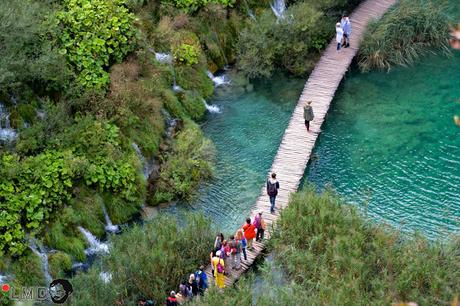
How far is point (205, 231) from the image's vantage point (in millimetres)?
20891

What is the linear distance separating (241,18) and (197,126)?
22.0 ft

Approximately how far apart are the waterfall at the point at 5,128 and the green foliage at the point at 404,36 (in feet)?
48.5

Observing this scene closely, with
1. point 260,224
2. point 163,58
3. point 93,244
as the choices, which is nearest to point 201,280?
point 260,224

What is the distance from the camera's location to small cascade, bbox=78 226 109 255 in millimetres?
21656

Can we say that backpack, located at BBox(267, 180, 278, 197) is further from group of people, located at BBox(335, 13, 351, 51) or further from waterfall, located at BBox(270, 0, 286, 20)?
waterfall, located at BBox(270, 0, 286, 20)

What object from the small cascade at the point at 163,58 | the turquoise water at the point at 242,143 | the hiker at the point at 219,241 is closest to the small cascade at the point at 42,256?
the turquoise water at the point at 242,143

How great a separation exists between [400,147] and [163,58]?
32.0 feet

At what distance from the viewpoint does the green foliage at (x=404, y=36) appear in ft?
96.7

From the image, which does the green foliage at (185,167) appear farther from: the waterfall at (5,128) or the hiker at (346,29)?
the hiker at (346,29)

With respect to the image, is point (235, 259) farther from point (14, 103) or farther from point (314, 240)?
point (14, 103)

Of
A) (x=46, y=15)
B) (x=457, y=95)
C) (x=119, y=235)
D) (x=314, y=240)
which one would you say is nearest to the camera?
(x=314, y=240)

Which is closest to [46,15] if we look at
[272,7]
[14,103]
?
[14,103]

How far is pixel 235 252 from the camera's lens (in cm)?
2003

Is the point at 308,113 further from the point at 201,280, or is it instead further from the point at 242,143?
the point at 201,280
